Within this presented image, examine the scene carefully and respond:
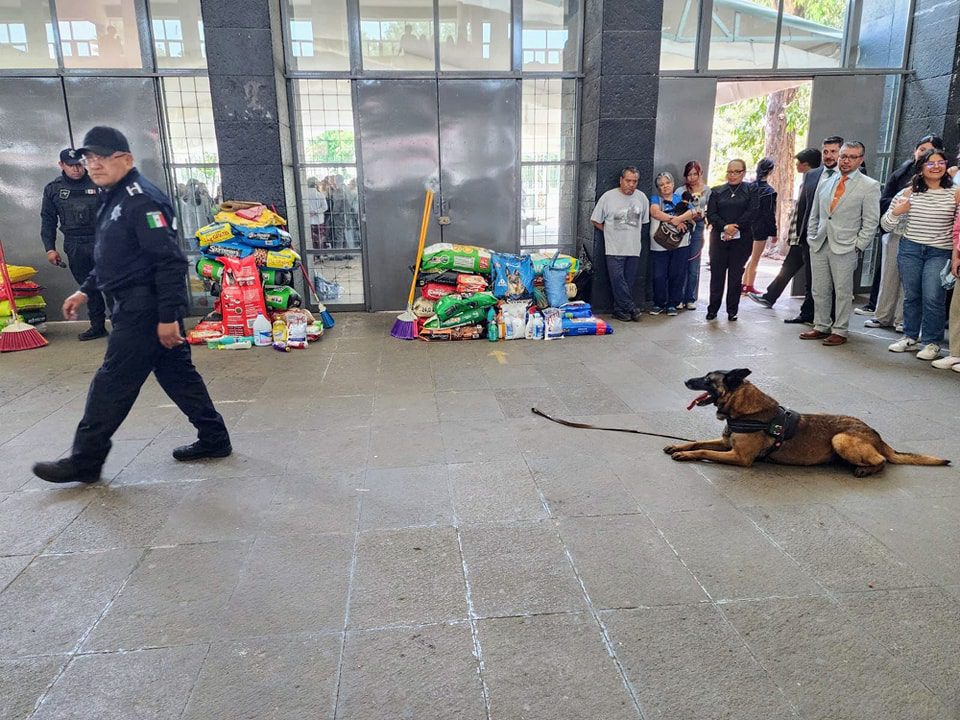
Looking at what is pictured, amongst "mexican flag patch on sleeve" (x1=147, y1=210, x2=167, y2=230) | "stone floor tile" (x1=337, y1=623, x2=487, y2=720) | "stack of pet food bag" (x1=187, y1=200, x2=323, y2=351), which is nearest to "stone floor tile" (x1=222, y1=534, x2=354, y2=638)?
"stone floor tile" (x1=337, y1=623, x2=487, y2=720)

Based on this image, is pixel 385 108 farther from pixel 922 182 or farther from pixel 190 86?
pixel 922 182

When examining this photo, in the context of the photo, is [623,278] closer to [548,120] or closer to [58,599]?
[548,120]

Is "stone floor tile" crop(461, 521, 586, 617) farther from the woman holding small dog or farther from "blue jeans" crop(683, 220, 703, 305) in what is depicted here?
"blue jeans" crop(683, 220, 703, 305)

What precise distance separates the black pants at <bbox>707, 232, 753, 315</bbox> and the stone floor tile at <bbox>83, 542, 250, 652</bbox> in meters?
6.23

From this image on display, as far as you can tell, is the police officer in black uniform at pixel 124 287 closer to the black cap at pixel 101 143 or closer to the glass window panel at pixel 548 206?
the black cap at pixel 101 143

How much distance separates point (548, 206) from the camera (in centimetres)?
835

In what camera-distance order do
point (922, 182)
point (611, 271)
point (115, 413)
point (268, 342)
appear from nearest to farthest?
point (115, 413), point (922, 182), point (268, 342), point (611, 271)

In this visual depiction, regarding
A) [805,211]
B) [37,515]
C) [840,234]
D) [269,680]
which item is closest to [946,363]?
[840,234]

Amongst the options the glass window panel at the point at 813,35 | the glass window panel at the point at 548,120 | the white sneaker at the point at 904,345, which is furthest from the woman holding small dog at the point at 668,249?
the white sneaker at the point at 904,345

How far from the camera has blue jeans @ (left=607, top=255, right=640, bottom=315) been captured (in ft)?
24.9

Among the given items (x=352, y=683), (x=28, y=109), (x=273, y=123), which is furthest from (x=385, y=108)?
(x=352, y=683)

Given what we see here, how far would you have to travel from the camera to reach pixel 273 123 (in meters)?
7.17

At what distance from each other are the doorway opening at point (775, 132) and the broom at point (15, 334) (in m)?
9.00

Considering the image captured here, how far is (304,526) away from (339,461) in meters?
0.77
